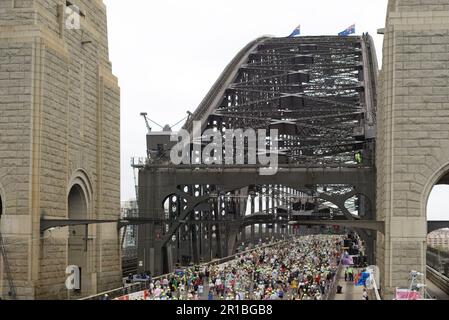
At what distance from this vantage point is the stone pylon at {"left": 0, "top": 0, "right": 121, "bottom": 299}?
37.4 meters

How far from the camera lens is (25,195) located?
37.4 metres

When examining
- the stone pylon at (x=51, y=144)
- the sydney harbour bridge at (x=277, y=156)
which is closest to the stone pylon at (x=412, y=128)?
the sydney harbour bridge at (x=277, y=156)

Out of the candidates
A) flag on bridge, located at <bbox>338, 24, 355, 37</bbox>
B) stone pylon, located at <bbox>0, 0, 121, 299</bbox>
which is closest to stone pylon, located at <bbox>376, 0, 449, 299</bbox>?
stone pylon, located at <bbox>0, 0, 121, 299</bbox>

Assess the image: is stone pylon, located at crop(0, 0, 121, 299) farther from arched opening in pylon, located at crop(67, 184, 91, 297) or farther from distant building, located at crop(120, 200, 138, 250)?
distant building, located at crop(120, 200, 138, 250)

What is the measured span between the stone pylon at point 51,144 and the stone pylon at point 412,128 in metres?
17.0

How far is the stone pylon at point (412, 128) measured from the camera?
3566 centimetres

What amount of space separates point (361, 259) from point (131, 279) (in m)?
23.6

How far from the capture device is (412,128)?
118 feet

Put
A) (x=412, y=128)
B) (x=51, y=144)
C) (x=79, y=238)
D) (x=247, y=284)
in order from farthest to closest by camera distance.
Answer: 1. (x=79, y=238)
2. (x=247, y=284)
3. (x=51, y=144)
4. (x=412, y=128)

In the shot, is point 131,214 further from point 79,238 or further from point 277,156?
point 79,238

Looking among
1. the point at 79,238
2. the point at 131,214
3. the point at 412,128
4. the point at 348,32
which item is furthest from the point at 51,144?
the point at 348,32

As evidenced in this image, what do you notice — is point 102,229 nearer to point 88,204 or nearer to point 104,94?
point 88,204

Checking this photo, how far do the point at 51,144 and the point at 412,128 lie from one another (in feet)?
60.0
